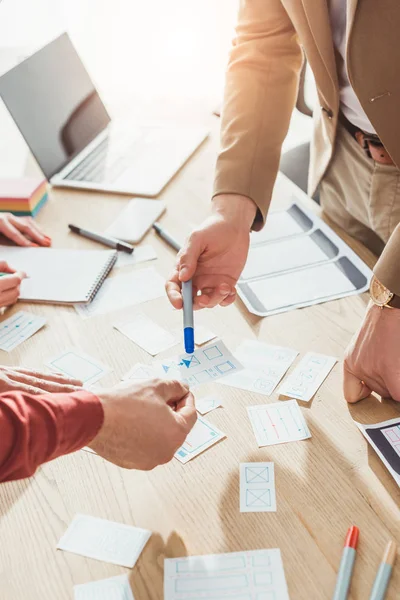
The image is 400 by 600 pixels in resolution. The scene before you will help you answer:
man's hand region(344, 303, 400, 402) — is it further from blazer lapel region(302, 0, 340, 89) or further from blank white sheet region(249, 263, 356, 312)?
blazer lapel region(302, 0, 340, 89)

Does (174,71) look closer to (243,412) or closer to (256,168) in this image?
(256,168)

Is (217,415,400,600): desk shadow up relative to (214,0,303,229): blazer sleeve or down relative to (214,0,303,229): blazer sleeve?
down

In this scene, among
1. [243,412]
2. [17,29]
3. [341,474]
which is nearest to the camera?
[341,474]

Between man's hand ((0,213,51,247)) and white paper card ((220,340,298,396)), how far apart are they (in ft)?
2.07

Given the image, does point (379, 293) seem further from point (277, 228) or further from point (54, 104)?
point (54, 104)

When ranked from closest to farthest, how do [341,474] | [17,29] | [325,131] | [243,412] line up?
[341,474] < [243,412] < [325,131] < [17,29]

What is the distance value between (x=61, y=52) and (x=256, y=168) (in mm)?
900

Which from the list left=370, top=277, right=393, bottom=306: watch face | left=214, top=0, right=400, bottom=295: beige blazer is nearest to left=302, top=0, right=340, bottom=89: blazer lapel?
left=214, top=0, right=400, bottom=295: beige blazer

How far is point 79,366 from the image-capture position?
1.17 meters

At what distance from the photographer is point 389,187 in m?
1.38

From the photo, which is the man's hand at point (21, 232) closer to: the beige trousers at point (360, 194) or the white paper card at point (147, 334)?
the white paper card at point (147, 334)

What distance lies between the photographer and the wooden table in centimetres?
82

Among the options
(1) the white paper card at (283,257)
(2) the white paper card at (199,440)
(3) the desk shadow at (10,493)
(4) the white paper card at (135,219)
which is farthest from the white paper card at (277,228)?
(3) the desk shadow at (10,493)

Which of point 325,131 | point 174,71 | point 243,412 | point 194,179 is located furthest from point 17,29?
point 243,412
